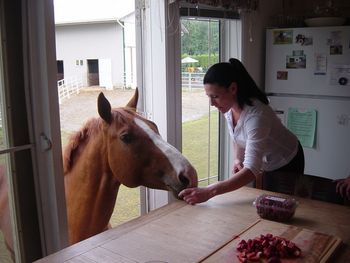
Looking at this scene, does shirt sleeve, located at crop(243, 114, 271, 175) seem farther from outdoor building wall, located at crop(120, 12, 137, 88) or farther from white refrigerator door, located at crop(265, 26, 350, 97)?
white refrigerator door, located at crop(265, 26, 350, 97)

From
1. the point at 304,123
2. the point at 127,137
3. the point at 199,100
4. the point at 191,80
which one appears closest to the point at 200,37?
the point at 191,80

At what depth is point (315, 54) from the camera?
9.55ft

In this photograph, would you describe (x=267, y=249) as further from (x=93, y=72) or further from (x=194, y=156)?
(x=194, y=156)

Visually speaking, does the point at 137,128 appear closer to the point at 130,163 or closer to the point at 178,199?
the point at 130,163

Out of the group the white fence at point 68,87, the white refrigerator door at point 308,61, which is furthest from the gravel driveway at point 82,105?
the white refrigerator door at point 308,61

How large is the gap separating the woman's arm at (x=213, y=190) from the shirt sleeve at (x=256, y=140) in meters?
0.04

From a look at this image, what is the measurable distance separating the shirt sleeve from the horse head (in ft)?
0.79

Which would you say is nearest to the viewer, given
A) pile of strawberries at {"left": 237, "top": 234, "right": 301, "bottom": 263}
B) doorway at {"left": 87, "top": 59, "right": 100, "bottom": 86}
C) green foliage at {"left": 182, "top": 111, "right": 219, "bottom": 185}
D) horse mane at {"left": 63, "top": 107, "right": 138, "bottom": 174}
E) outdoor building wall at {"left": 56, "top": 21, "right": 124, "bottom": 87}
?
pile of strawberries at {"left": 237, "top": 234, "right": 301, "bottom": 263}

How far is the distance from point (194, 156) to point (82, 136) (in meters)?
1.08

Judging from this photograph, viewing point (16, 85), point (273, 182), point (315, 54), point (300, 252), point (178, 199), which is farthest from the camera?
point (315, 54)

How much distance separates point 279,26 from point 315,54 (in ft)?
1.33

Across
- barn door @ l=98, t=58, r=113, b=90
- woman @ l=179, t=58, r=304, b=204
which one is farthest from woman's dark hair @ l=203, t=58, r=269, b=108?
barn door @ l=98, t=58, r=113, b=90

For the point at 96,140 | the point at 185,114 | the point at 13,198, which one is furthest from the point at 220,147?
the point at 13,198

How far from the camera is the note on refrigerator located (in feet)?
9.82
